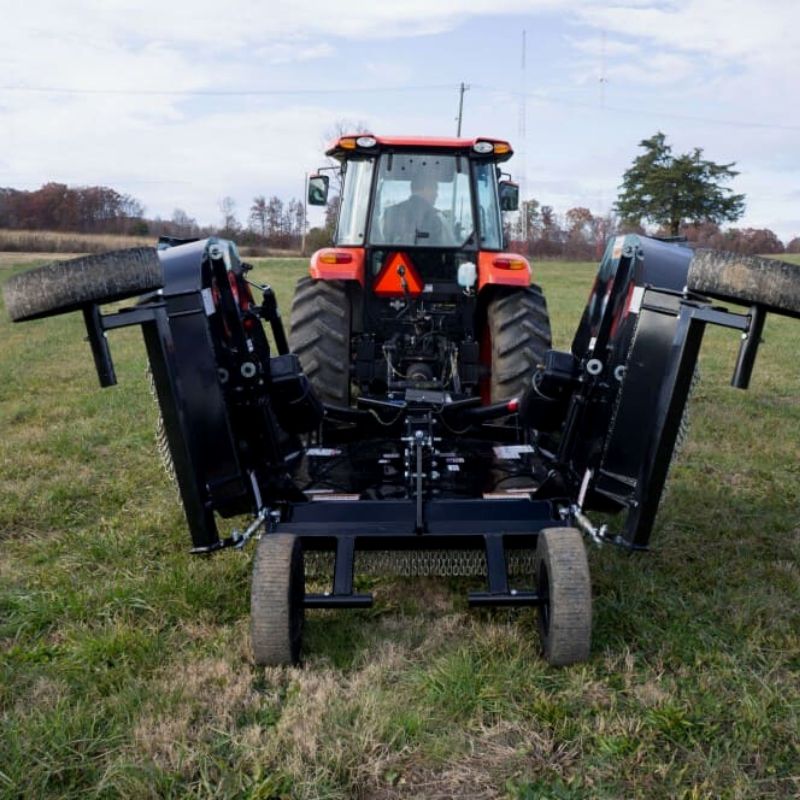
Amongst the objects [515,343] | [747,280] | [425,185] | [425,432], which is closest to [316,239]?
[425,185]

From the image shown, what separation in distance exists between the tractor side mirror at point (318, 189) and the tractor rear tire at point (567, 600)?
3.51 meters

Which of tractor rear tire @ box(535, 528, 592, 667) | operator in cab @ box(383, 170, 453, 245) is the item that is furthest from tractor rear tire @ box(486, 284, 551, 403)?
tractor rear tire @ box(535, 528, 592, 667)

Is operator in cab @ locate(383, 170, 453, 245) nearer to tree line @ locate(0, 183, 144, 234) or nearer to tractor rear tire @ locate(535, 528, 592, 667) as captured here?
tractor rear tire @ locate(535, 528, 592, 667)

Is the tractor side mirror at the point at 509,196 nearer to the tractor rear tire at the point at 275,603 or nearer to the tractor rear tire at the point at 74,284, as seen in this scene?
the tractor rear tire at the point at 275,603

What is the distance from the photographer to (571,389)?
130 inches

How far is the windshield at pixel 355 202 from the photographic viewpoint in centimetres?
506

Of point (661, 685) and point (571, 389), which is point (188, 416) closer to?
point (571, 389)

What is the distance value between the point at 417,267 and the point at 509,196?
0.99m

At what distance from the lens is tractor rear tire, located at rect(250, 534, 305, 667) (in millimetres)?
2615

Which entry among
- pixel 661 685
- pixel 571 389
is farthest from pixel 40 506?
pixel 661 685

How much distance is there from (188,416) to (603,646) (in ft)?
5.34

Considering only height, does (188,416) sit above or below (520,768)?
above

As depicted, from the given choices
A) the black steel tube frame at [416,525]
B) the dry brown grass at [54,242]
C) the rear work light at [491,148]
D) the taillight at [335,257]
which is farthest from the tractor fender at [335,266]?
the dry brown grass at [54,242]

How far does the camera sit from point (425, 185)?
5.02 metres
